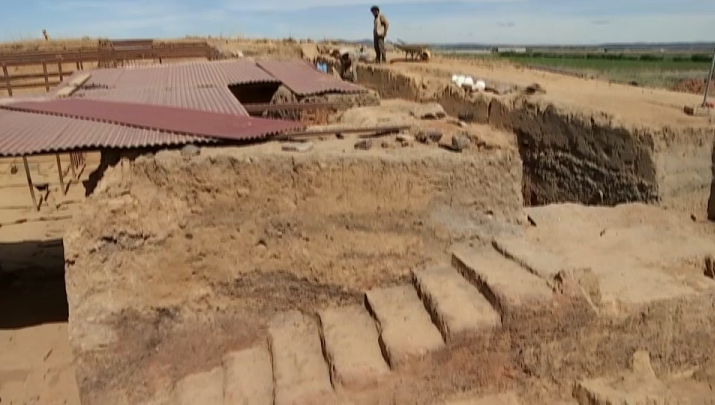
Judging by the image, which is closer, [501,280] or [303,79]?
[501,280]

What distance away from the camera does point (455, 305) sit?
3.38 metres

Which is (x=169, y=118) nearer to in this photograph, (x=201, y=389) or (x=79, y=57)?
(x=201, y=389)

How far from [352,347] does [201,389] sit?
1.10 metres

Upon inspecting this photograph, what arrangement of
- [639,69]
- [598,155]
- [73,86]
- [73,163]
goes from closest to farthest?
[598,155] < [73,86] < [73,163] < [639,69]

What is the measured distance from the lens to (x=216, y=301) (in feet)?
12.7

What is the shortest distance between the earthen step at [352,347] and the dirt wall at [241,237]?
174 millimetres

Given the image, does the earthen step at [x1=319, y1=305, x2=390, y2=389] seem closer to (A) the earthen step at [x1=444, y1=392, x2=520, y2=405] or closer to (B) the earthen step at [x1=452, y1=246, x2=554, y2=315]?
(A) the earthen step at [x1=444, y1=392, x2=520, y2=405]

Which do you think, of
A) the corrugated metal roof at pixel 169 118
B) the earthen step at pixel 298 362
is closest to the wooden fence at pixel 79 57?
the corrugated metal roof at pixel 169 118

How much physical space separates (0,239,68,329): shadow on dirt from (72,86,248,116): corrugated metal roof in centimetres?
224

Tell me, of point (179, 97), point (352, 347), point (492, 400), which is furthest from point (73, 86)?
point (492, 400)

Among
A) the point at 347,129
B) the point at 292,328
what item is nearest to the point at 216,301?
the point at 292,328

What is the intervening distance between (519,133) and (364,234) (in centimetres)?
452

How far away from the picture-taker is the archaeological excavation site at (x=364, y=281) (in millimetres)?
3291

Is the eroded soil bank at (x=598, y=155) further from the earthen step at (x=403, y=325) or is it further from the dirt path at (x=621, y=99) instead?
the earthen step at (x=403, y=325)
